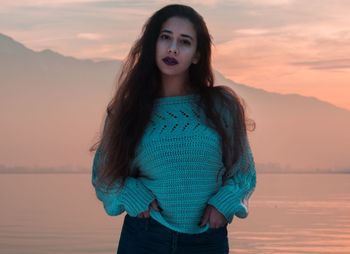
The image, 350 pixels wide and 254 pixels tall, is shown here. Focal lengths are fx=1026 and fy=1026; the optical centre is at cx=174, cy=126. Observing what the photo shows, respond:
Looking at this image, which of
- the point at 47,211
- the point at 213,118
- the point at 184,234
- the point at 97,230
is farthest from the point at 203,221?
the point at 47,211

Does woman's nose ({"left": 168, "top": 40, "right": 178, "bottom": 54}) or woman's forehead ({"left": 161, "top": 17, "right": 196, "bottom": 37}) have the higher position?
woman's forehead ({"left": 161, "top": 17, "right": 196, "bottom": 37})

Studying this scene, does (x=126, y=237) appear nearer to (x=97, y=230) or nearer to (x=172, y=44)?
(x=172, y=44)

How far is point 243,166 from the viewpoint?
4.43 m

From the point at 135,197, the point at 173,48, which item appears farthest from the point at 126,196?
the point at 173,48

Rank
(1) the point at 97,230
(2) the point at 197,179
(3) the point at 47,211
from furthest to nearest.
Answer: (3) the point at 47,211, (1) the point at 97,230, (2) the point at 197,179

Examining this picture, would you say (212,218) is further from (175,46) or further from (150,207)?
(175,46)

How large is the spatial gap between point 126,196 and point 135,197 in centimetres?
5

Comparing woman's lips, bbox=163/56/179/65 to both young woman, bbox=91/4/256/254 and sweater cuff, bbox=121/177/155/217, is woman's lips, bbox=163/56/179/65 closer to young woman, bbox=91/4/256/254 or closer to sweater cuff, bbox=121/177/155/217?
young woman, bbox=91/4/256/254

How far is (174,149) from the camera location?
4.38m

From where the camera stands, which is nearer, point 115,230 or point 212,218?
point 212,218

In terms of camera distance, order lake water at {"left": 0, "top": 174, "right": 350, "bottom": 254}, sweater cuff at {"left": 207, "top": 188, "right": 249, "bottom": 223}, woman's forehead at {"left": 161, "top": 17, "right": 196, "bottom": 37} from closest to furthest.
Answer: sweater cuff at {"left": 207, "top": 188, "right": 249, "bottom": 223}
woman's forehead at {"left": 161, "top": 17, "right": 196, "bottom": 37}
lake water at {"left": 0, "top": 174, "right": 350, "bottom": 254}

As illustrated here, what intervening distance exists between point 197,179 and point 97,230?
15278mm

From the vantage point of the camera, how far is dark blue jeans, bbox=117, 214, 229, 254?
170 inches

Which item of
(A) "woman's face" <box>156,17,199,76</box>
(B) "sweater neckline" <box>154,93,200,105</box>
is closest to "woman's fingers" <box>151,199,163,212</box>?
(B) "sweater neckline" <box>154,93,200,105</box>
